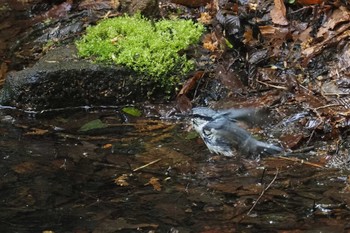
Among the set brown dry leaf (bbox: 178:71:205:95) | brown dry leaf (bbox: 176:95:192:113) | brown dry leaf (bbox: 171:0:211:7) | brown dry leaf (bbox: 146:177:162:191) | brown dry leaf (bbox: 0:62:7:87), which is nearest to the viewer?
brown dry leaf (bbox: 146:177:162:191)

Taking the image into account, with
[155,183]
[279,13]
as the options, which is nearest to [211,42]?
[279,13]

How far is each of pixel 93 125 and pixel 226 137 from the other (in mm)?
1763

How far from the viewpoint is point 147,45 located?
21.8 ft

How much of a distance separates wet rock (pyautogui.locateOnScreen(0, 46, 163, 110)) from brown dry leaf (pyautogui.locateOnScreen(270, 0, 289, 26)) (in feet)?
6.36

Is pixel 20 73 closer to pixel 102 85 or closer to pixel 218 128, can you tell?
pixel 102 85

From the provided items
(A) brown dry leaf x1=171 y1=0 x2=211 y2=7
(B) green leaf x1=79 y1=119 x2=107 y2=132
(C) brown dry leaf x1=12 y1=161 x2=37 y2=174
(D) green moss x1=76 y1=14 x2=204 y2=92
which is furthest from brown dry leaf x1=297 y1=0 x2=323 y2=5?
(C) brown dry leaf x1=12 y1=161 x2=37 y2=174

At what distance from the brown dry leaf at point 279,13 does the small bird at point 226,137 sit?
8.17ft

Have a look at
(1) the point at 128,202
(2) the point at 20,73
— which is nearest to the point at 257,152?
(1) the point at 128,202

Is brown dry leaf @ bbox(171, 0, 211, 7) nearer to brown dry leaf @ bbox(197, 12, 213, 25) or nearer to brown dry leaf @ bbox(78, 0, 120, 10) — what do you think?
brown dry leaf @ bbox(197, 12, 213, 25)

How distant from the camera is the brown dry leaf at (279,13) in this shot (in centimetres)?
680

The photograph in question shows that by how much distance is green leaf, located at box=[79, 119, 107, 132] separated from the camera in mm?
5662

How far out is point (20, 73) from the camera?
6395 mm

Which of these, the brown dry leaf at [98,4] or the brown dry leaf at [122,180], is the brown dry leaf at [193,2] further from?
the brown dry leaf at [122,180]

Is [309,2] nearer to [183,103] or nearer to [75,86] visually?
[183,103]
